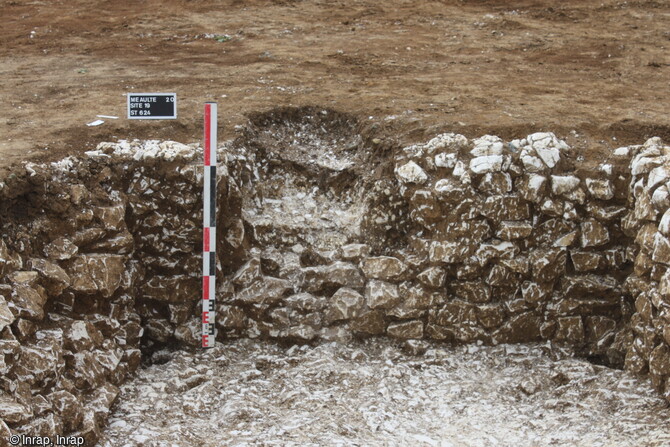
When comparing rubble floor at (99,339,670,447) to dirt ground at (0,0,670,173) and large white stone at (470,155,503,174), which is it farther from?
dirt ground at (0,0,670,173)

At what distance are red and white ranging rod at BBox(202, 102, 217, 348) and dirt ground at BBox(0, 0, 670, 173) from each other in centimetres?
70

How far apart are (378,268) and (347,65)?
3.43m

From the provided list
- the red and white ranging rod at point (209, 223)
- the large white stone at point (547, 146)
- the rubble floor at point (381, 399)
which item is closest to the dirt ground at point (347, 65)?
the large white stone at point (547, 146)

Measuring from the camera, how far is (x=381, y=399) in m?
5.21

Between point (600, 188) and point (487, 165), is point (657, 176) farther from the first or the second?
point (487, 165)

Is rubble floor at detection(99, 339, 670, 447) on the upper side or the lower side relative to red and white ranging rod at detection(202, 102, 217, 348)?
lower

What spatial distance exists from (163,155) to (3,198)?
50.3 inches

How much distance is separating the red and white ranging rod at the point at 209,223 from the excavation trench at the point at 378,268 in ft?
0.61

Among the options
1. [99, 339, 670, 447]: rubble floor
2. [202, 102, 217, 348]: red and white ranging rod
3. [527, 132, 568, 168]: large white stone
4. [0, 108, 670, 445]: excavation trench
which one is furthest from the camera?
[527, 132, 568, 168]: large white stone

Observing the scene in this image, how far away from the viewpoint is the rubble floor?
4750 millimetres

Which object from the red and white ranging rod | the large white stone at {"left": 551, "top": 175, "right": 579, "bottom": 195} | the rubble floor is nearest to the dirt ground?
the large white stone at {"left": 551, "top": 175, "right": 579, "bottom": 195}

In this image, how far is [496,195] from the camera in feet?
18.7

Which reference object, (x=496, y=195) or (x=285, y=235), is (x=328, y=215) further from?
(x=496, y=195)

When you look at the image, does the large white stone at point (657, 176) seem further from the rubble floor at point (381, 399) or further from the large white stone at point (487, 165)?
the rubble floor at point (381, 399)
